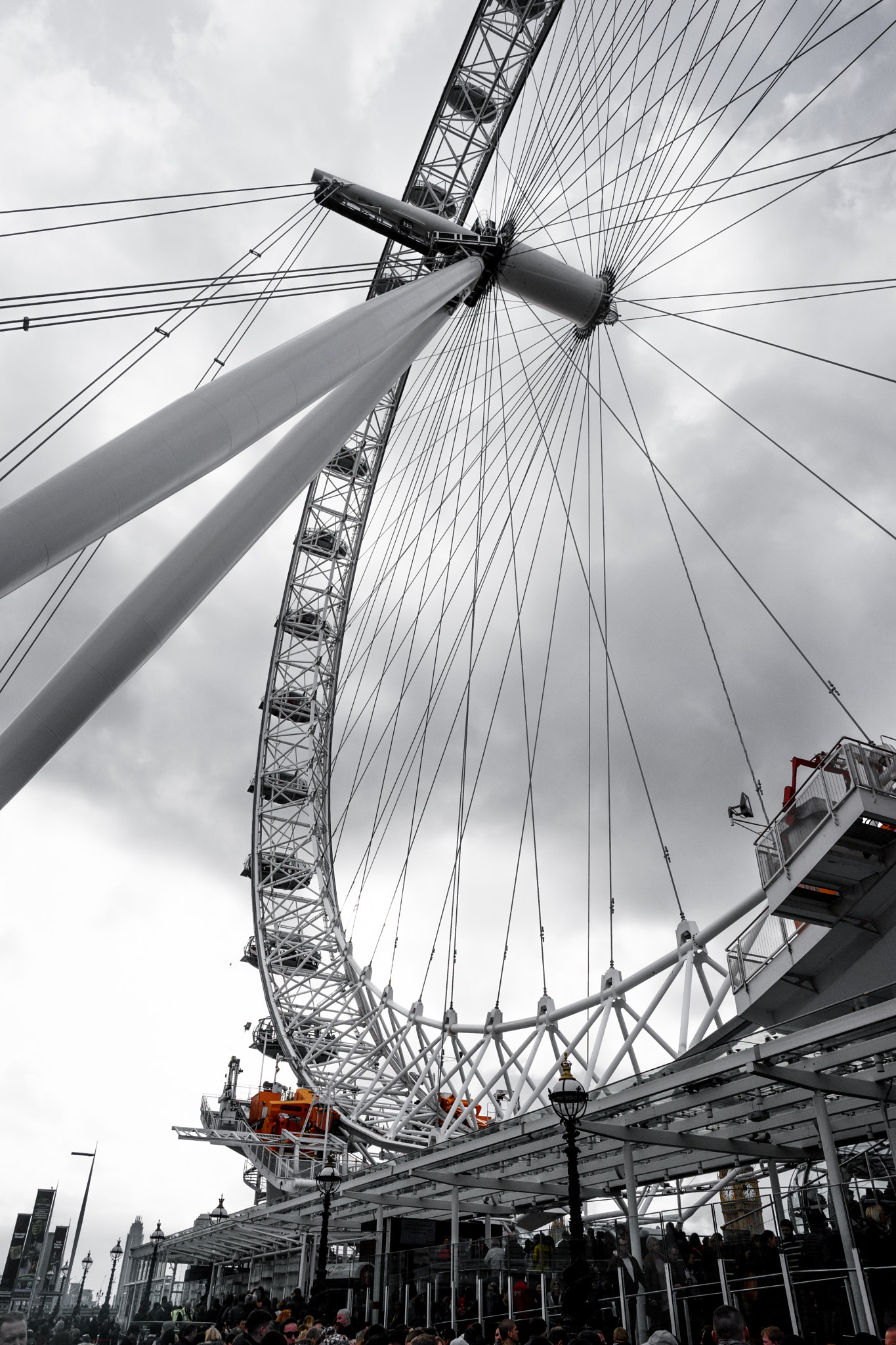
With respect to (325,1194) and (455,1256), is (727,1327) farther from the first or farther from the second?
(325,1194)

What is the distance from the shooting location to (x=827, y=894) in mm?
18906

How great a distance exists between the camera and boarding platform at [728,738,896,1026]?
17516 mm

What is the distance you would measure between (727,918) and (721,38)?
1876 centimetres

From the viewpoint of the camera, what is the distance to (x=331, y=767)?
4766 centimetres

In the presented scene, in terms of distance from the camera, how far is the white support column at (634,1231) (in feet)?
47.0

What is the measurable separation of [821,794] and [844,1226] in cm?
795

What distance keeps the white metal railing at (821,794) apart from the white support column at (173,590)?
1084 cm

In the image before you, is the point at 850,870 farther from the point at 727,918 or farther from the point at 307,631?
the point at 307,631

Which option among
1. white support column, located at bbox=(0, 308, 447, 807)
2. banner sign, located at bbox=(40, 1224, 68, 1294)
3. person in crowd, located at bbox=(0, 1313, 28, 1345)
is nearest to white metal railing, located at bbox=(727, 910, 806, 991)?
white support column, located at bbox=(0, 308, 447, 807)

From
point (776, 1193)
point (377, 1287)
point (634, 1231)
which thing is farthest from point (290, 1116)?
point (634, 1231)

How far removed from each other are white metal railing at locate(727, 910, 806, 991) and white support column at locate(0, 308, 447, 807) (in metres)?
13.9

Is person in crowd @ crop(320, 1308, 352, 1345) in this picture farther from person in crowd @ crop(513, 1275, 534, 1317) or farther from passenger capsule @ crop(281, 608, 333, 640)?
passenger capsule @ crop(281, 608, 333, 640)

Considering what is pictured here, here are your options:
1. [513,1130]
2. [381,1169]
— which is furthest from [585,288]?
[381,1169]

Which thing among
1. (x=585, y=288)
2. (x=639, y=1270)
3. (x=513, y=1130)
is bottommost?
(x=639, y=1270)
